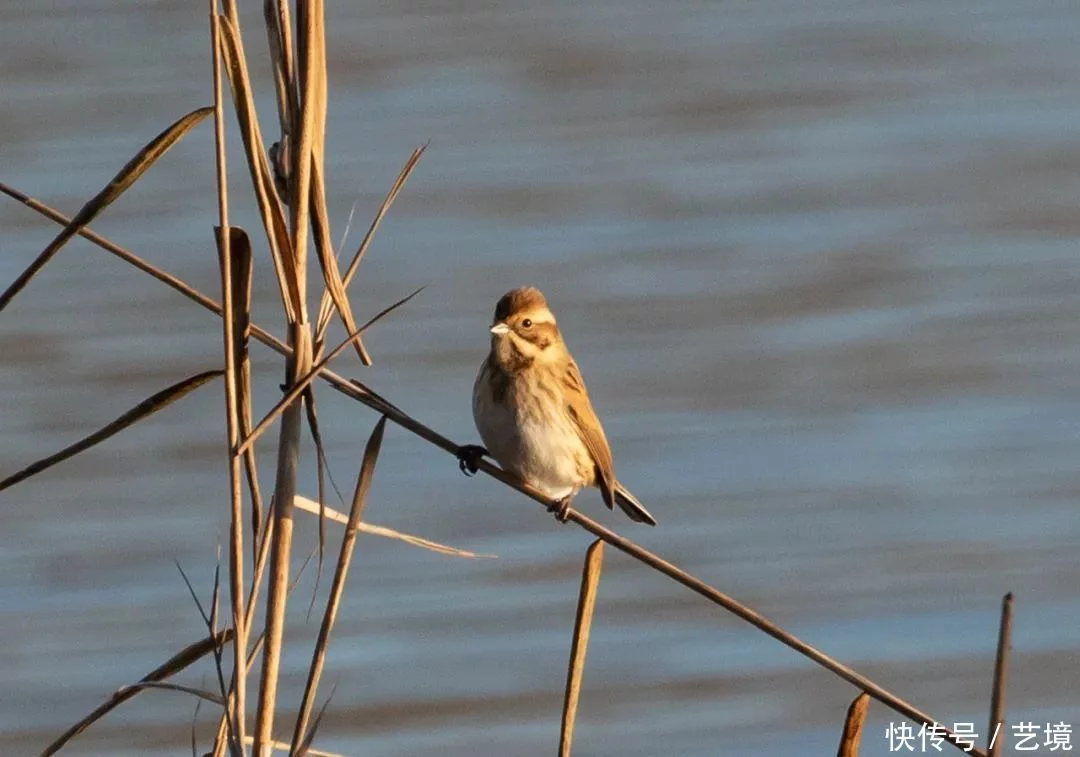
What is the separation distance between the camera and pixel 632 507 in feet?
22.6

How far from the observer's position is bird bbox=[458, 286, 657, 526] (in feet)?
21.2

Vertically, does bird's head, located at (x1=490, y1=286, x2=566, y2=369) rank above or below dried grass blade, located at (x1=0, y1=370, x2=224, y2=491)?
above

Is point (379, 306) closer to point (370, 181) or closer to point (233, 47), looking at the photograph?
point (370, 181)

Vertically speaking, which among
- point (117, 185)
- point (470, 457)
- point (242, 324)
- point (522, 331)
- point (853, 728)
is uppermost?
point (522, 331)

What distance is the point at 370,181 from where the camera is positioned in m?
11.9

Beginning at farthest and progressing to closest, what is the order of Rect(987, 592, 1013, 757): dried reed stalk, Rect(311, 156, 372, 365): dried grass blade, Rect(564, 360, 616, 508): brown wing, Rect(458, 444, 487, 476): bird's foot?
Rect(564, 360, 616, 508): brown wing < Rect(458, 444, 487, 476): bird's foot < Rect(311, 156, 372, 365): dried grass blade < Rect(987, 592, 1013, 757): dried reed stalk

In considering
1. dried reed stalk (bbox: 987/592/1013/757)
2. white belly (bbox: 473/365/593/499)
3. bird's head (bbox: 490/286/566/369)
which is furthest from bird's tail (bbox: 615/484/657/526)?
dried reed stalk (bbox: 987/592/1013/757)

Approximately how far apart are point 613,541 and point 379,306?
6.78 metres

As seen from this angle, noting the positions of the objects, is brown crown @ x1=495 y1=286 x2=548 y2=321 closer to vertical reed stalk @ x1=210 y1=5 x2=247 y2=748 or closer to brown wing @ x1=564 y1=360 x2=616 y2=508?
brown wing @ x1=564 y1=360 x2=616 y2=508

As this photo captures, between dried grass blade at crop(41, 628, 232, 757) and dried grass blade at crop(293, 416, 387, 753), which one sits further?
dried grass blade at crop(41, 628, 232, 757)

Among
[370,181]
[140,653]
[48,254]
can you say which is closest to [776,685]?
[140,653]

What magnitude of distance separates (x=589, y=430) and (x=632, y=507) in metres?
0.35

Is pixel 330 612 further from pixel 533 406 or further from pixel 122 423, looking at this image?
pixel 533 406

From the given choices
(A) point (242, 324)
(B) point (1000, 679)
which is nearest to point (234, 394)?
(A) point (242, 324)
